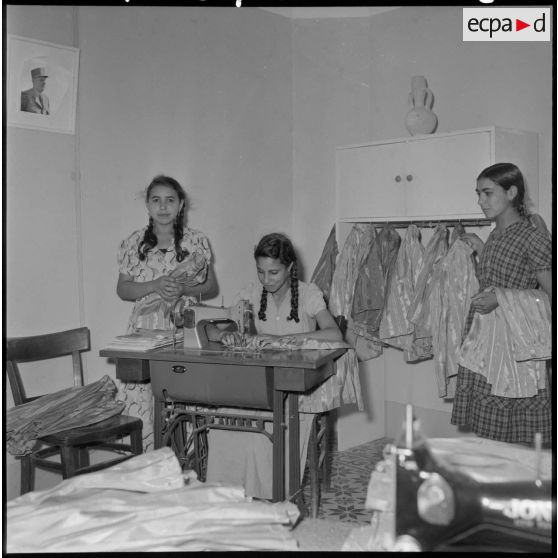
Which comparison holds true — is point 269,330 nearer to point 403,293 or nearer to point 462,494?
point 403,293

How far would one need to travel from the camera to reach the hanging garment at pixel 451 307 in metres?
3.39

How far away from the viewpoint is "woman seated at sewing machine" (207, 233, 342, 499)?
314 centimetres

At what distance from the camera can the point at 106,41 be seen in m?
3.29

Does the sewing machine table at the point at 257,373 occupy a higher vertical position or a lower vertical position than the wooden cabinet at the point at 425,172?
lower

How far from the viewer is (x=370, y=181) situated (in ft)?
12.6

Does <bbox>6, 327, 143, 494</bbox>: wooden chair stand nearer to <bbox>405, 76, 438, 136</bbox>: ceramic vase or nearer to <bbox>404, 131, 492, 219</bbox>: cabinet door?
<bbox>404, 131, 492, 219</bbox>: cabinet door

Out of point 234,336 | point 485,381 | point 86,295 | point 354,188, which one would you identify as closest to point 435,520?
point 485,381

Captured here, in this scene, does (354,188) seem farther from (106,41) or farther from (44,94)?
(44,94)

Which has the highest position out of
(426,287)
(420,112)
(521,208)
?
(420,112)

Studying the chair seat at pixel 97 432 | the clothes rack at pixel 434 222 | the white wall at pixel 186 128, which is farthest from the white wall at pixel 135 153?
the clothes rack at pixel 434 222

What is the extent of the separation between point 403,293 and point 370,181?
615mm

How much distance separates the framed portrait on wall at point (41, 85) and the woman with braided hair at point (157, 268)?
52cm

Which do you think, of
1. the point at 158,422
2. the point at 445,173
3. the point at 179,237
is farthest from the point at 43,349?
the point at 445,173

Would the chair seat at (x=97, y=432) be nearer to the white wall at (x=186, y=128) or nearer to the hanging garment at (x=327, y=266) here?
the white wall at (x=186, y=128)
